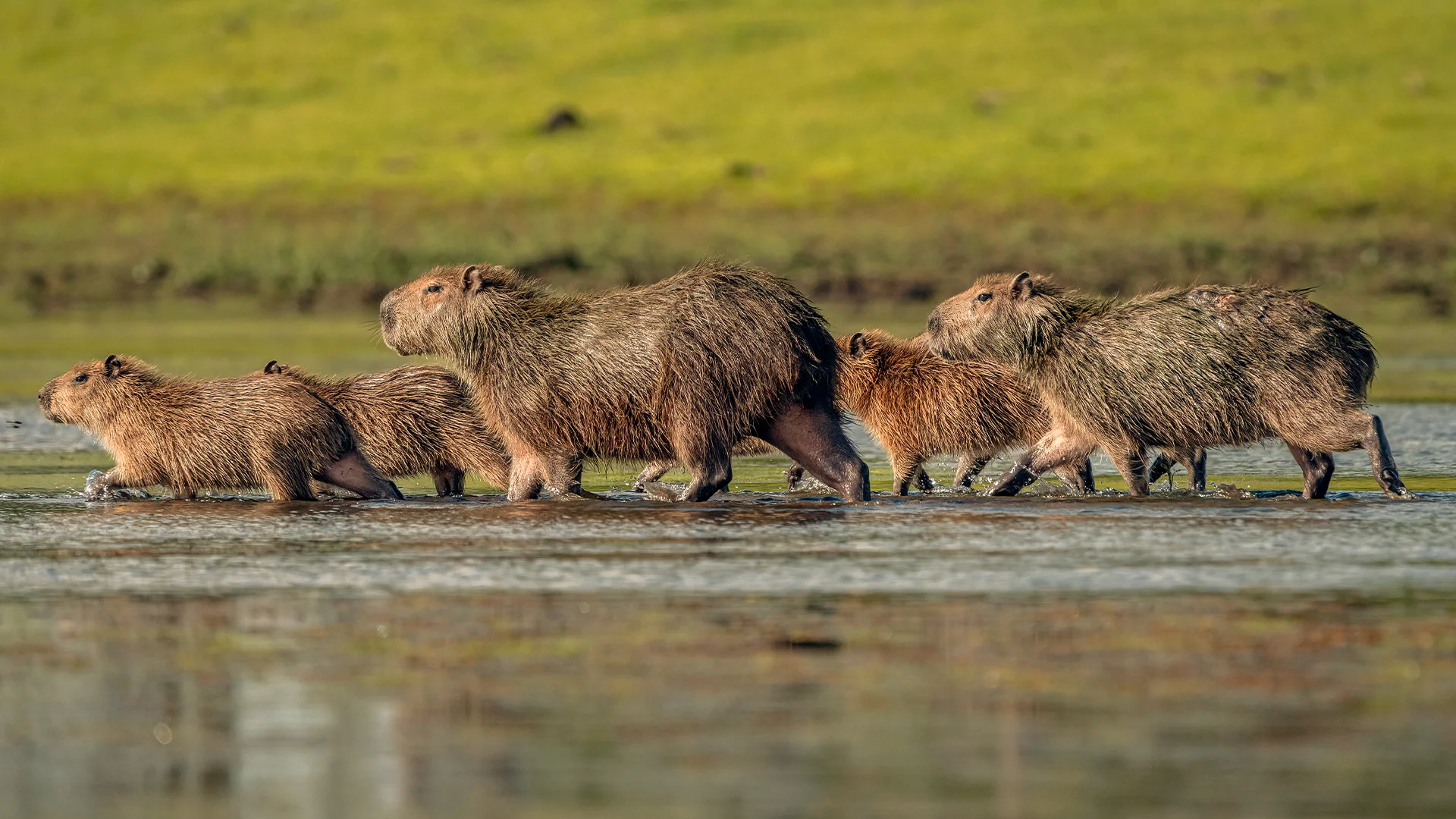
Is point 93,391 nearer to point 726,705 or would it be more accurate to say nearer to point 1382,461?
point 1382,461

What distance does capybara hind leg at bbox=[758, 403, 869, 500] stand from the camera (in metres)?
10.1

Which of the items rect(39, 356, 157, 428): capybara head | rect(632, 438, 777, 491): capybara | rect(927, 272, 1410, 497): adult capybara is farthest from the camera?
rect(632, 438, 777, 491): capybara

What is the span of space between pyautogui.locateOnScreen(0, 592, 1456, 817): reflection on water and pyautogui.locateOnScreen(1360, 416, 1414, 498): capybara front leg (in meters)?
3.22

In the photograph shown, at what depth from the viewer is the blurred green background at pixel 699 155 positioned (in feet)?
93.8

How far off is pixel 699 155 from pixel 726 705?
3784 cm

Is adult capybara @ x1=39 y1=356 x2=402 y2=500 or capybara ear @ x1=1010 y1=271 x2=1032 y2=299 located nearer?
adult capybara @ x1=39 y1=356 x2=402 y2=500

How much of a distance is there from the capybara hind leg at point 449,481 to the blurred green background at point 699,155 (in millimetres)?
7461

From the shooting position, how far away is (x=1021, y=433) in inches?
456

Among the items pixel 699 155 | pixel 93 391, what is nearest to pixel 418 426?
pixel 93 391

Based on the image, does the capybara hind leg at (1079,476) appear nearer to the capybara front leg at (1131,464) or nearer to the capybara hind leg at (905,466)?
the capybara front leg at (1131,464)

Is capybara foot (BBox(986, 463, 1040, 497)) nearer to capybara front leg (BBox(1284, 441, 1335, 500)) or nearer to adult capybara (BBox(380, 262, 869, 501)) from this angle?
adult capybara (BBox(380, 262, 869, 501))

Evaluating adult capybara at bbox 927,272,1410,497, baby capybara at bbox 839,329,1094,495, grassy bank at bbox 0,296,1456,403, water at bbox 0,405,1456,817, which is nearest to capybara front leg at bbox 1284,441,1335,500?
adult capybara at bbox 927,272,1410,497

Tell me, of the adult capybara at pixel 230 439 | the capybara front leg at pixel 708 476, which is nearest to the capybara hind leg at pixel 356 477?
the adult capybara at pixel 230 439

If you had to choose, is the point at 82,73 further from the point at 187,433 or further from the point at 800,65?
the point at 187,433
